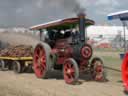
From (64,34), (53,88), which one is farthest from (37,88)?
(64,34)

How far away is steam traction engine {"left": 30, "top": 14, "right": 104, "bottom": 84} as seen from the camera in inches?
461

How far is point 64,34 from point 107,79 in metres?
2.14

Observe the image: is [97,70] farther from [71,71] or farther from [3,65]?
[3,65]

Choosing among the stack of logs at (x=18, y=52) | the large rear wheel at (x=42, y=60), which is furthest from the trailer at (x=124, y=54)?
the stack of logs at (x=18, y=52)

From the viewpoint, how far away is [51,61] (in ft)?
41.7

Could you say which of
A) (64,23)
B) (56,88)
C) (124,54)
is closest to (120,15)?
(124,54)

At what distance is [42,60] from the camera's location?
13.0 meters

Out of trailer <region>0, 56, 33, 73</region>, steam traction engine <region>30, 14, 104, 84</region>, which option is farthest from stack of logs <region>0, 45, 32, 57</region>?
steam traction engine <region>30, 14, 104, 84</region>

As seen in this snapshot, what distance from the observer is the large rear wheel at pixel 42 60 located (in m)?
12.5

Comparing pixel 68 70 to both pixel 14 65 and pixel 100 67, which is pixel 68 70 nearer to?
pixel 100 67

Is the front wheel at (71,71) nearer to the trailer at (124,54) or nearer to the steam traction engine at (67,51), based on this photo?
the steam traction engine at (67,51)

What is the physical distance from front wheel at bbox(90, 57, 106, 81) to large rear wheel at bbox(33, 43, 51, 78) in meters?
1.45

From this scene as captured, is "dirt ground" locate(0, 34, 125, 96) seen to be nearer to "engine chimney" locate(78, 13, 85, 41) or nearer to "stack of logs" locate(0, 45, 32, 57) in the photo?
"engine chimney" locate(78, 13, 85, 41)

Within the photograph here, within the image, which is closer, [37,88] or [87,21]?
[37,88]
